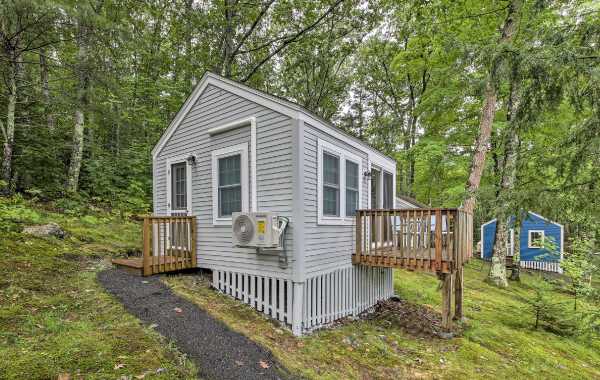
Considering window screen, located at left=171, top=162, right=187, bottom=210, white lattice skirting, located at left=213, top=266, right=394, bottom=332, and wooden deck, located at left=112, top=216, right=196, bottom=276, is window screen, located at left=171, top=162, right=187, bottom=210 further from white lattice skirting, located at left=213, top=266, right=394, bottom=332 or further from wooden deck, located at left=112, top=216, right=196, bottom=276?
white lattice skirting, located at left=213, top=266, right=394, bottom=332

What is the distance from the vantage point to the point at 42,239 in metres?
6.82

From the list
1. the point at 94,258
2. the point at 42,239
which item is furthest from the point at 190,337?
the point at 42,239

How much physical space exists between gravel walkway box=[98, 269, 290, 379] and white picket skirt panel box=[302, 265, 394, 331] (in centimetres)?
149

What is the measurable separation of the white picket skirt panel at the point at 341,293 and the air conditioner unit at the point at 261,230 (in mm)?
1000

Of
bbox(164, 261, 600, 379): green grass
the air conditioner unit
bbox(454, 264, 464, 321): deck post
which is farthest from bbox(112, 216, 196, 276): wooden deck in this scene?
bbox(454, 264, 464, 321): deck post

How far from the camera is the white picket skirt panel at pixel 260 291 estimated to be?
523cm

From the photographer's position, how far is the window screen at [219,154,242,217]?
5.91 metres

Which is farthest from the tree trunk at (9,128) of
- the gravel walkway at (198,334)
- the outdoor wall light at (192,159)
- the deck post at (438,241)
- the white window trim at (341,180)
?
the deck post at (438,241)

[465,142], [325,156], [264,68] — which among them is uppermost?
[264,68]

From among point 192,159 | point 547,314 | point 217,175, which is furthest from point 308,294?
point 547,314

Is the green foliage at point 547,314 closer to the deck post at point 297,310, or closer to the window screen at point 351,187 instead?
the window screen at point 351,187

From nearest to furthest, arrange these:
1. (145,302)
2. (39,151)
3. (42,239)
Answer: (145,302) → (42,239) → (39,151)

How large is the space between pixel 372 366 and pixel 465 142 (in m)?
11.6

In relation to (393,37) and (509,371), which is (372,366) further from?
(393,37)
